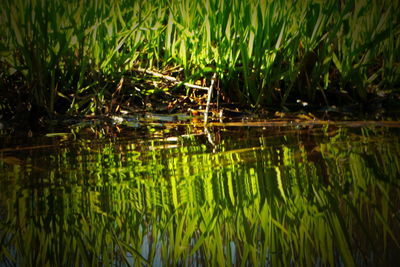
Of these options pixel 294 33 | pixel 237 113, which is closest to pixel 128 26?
pixel 237 113

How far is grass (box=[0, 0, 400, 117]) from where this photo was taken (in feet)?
5.37

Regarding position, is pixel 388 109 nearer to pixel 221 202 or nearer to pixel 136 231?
pixel 221 202

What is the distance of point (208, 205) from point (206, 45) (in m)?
1.33

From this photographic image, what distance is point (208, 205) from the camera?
548 millimetres

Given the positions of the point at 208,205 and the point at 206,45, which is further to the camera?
the point at 206,45

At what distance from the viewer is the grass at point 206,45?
1.64 m

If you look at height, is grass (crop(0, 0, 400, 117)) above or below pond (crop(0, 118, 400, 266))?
above

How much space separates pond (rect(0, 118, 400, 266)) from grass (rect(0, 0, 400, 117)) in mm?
753

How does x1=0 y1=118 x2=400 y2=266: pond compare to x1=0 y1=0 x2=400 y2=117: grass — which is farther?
x1=0 y1=0 x2=400 y2=117: grass

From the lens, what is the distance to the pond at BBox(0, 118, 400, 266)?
0.41 metres

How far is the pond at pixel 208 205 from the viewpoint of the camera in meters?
0.41

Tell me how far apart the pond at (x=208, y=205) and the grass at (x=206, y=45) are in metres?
0.75

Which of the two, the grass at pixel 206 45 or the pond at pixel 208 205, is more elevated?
the grass at pixel 206 45

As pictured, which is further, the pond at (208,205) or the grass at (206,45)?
the grass at (206,45)
